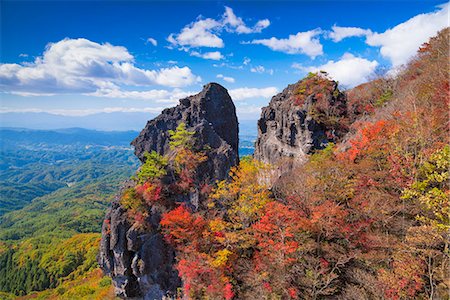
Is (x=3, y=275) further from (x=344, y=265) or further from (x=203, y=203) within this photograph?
(x=344, y=265)

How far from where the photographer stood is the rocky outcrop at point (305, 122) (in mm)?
38031

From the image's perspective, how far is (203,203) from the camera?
27641 mm

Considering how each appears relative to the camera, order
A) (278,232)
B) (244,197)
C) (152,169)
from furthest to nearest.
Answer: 1. (152,169)
2. (244,197)
3. (278,232)

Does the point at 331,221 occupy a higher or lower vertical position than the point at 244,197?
lower

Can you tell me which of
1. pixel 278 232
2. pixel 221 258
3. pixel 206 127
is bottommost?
pixel 221 258

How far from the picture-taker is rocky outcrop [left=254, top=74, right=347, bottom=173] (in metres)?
38.0

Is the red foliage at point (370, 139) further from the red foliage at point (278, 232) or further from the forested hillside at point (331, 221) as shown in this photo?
the red foliage at point (278, 232)

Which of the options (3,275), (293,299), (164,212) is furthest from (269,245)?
(3,275)

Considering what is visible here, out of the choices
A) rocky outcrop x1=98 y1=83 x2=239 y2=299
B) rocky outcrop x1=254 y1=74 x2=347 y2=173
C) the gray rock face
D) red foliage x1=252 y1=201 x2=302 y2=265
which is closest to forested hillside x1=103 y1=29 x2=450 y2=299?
red foliage x1=252 y1=201 x2=302 y2=265

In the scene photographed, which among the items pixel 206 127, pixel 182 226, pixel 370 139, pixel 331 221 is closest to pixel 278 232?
pixel 331 221

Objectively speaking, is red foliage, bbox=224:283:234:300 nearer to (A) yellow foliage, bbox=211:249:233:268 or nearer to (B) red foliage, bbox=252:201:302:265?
(A) yellow foliage, bbox=211:249:233:268

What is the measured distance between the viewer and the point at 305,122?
38750 millimetres

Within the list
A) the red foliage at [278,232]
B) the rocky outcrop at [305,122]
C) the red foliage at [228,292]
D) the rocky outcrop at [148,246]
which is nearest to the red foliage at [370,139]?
the red foliage at [278,232]

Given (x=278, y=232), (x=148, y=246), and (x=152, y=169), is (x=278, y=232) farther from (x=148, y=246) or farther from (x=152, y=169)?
(x=152, y=169)
